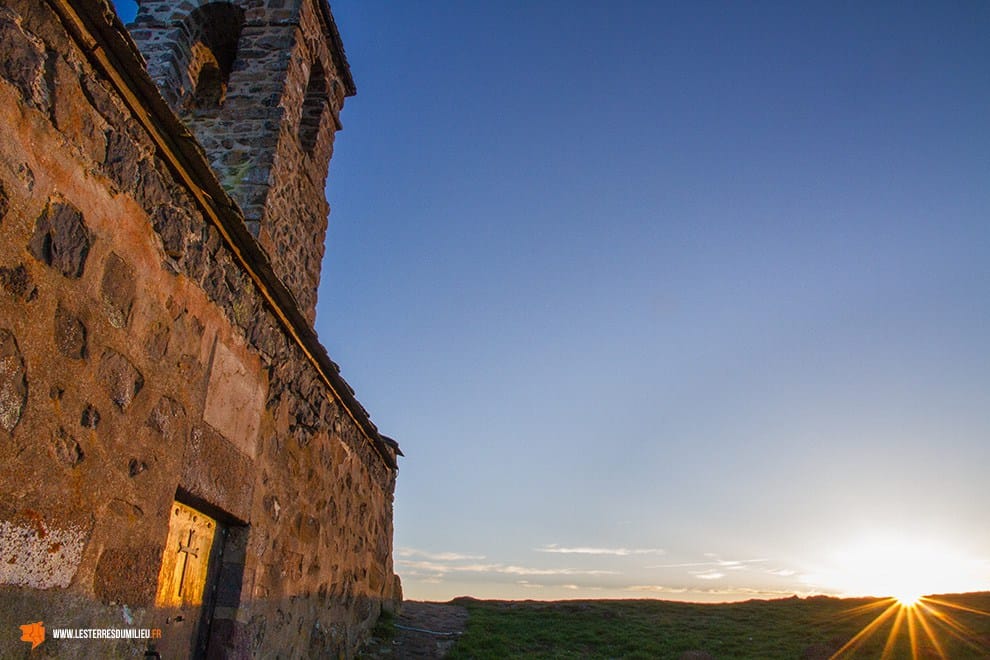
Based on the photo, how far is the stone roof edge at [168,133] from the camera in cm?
258

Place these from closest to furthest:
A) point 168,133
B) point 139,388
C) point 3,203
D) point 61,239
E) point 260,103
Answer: point 3,203
point 61,239
point 139,388
point 168,133
point 260,103

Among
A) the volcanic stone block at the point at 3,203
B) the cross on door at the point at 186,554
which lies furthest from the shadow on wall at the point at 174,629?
the volcanic stone block at the point at 3,203

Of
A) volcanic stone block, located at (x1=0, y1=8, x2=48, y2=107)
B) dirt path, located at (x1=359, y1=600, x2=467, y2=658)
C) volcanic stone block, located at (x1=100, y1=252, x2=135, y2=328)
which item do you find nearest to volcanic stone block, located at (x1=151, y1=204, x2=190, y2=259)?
volcanic stone block, located at (x1=100, y1=252, x2=135, y2=328)

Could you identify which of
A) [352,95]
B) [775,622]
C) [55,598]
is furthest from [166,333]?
[775,622]

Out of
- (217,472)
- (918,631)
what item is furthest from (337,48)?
(918,631)

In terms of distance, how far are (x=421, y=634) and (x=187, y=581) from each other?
5.13 meters

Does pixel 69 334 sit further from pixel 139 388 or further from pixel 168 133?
pixel 168 133

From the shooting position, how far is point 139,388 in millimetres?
3014

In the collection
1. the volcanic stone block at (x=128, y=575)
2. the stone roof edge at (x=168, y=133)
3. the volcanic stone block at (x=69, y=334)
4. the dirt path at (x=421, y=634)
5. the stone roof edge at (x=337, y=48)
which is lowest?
the dirt path at (x=421, y=634)

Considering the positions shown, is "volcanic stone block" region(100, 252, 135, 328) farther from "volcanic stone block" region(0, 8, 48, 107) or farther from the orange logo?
the orange logo

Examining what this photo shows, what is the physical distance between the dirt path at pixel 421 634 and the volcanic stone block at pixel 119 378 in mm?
4910

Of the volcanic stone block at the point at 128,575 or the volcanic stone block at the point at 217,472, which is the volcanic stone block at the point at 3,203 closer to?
the volcanic stone block at the point at 128,575

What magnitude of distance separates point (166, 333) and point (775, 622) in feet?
34.7

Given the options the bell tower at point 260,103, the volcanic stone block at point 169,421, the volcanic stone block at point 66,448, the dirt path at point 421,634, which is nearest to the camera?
the volcanic stone block at point 66,448
